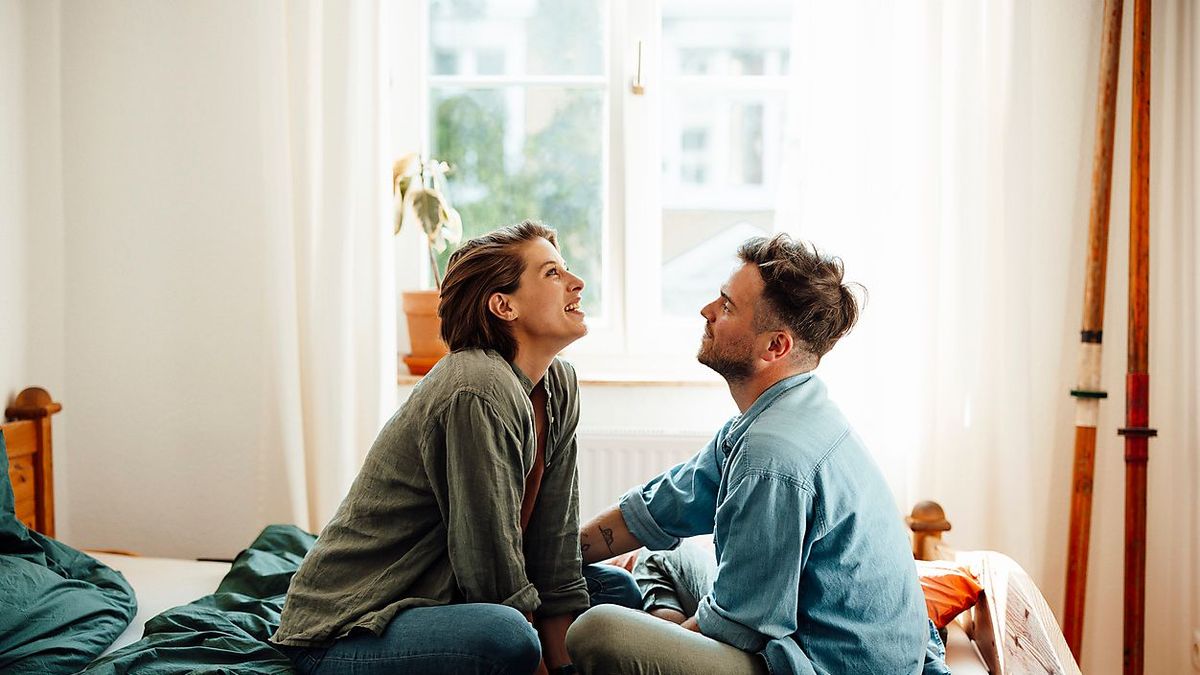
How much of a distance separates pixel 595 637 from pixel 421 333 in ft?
5.63

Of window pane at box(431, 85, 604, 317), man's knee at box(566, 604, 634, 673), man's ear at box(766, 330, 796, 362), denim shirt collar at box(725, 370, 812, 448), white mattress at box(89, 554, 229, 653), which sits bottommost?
white mattress at box(89, 554, 229, 653)

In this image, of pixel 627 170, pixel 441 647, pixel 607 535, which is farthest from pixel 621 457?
pixel 441 647

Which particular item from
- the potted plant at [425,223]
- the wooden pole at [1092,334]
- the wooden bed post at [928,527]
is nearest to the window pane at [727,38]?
the potted plant at [425,223]

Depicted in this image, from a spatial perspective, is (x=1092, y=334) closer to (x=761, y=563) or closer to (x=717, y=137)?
(x=717, y=137)

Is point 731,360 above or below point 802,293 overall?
below

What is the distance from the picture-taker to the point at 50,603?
1.98m

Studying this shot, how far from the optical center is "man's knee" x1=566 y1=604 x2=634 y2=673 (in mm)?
1598

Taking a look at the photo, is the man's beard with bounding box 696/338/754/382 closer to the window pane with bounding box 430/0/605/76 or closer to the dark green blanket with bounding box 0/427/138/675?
the dark green blanket with bounding box 0/427/138/675

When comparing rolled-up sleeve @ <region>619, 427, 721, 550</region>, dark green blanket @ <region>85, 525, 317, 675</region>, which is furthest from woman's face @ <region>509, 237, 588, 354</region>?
dark green blanket @ <region>85, 525, 317, 675</region>

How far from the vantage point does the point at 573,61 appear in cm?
329

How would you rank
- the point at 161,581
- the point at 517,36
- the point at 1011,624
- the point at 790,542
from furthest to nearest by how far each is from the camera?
1. the point at 517,36
2. the point at 161,581
3. the point at 1011,624
4. the point at 790,542

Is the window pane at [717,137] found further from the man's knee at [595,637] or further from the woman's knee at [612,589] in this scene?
the man's knee at [595,637]

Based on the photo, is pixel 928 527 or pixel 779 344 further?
pixel 928 527

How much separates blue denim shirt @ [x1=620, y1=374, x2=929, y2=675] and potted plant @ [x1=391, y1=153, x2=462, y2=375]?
53.7 inches
